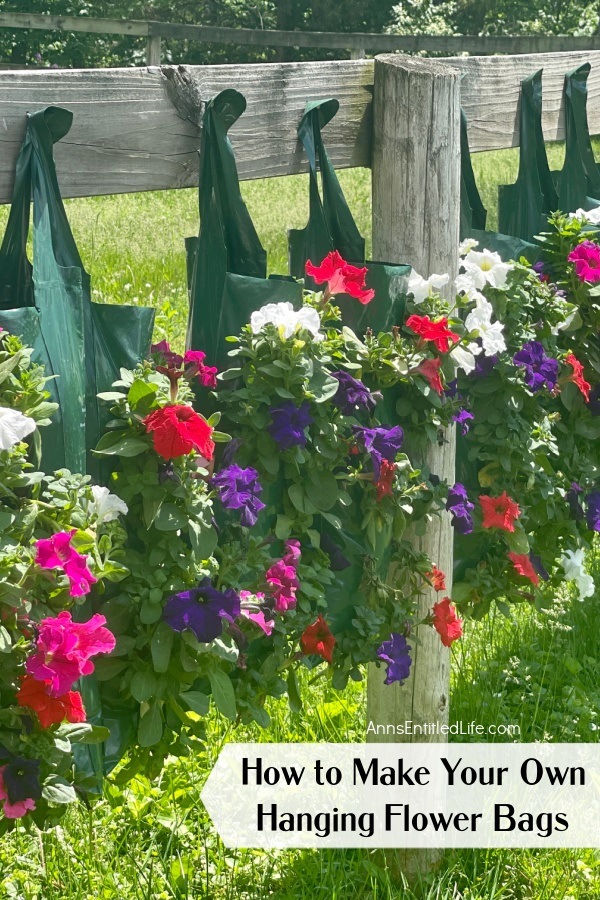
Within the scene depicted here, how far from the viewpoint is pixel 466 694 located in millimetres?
2932

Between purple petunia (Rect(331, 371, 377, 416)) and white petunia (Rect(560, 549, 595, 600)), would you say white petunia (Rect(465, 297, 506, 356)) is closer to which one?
purple petunia (Rect(331, 371, 377, 416))

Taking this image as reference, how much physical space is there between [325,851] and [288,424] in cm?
125

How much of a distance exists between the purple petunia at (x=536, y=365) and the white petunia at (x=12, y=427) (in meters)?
1.14

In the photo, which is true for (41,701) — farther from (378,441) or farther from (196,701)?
(378,441)

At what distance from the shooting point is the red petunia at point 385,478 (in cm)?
179

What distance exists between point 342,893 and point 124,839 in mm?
527

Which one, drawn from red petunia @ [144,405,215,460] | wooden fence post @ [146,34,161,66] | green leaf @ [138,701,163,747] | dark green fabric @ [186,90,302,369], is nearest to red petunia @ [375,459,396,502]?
dark green fabric @ [186,90,302,369]

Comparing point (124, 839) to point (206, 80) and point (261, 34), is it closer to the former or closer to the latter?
point (206, 80)

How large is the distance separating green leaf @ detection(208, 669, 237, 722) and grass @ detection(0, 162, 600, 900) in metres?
0.35

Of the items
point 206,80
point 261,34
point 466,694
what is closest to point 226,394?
point 206,80

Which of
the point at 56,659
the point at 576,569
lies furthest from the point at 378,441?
the point at 576,569

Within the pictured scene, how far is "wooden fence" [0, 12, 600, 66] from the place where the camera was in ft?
34.4

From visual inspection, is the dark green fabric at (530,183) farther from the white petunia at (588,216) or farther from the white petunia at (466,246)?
the white petunia at (466,246)

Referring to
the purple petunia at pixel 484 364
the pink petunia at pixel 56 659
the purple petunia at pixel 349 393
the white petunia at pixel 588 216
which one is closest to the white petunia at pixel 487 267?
the purple petunia at pixel 484 364
